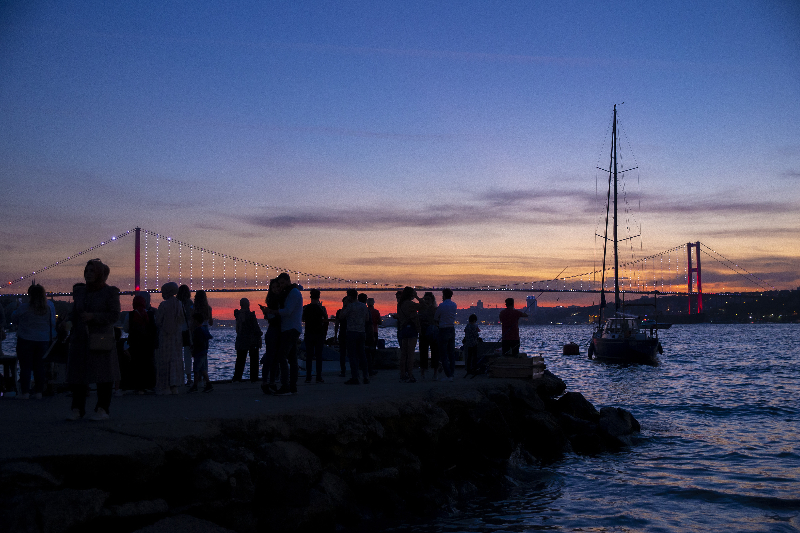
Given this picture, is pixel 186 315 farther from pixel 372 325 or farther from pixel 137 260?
Result: pixel 137 260

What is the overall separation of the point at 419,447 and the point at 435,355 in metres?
4.19

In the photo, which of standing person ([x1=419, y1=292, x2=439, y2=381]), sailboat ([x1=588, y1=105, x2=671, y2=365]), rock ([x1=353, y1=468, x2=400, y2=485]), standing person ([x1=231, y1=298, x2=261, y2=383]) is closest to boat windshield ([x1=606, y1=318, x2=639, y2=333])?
sailboat ([x1=588, y1=105, x2=671, y2=365])

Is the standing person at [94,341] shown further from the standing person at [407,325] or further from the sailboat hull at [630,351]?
the sailboat hull at [630,351]

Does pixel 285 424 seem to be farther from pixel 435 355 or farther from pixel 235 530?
pixel 435 355

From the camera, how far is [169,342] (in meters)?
9.59

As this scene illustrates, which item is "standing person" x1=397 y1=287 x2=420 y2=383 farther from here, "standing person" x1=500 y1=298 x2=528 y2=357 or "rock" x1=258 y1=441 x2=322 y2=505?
"rock" x1=258 y1=441 x2=322 y2=505

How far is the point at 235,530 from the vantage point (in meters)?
5.64

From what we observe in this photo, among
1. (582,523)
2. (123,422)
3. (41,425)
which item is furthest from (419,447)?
(41,425)

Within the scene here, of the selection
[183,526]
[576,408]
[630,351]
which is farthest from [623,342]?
[183,526]

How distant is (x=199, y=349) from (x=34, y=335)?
246 centimetres

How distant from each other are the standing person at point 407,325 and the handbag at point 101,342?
19.8 feet

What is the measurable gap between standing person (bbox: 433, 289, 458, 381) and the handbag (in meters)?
6.52

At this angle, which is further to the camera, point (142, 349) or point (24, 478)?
point (142, 349)

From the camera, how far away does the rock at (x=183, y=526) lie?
4905 millimetres
